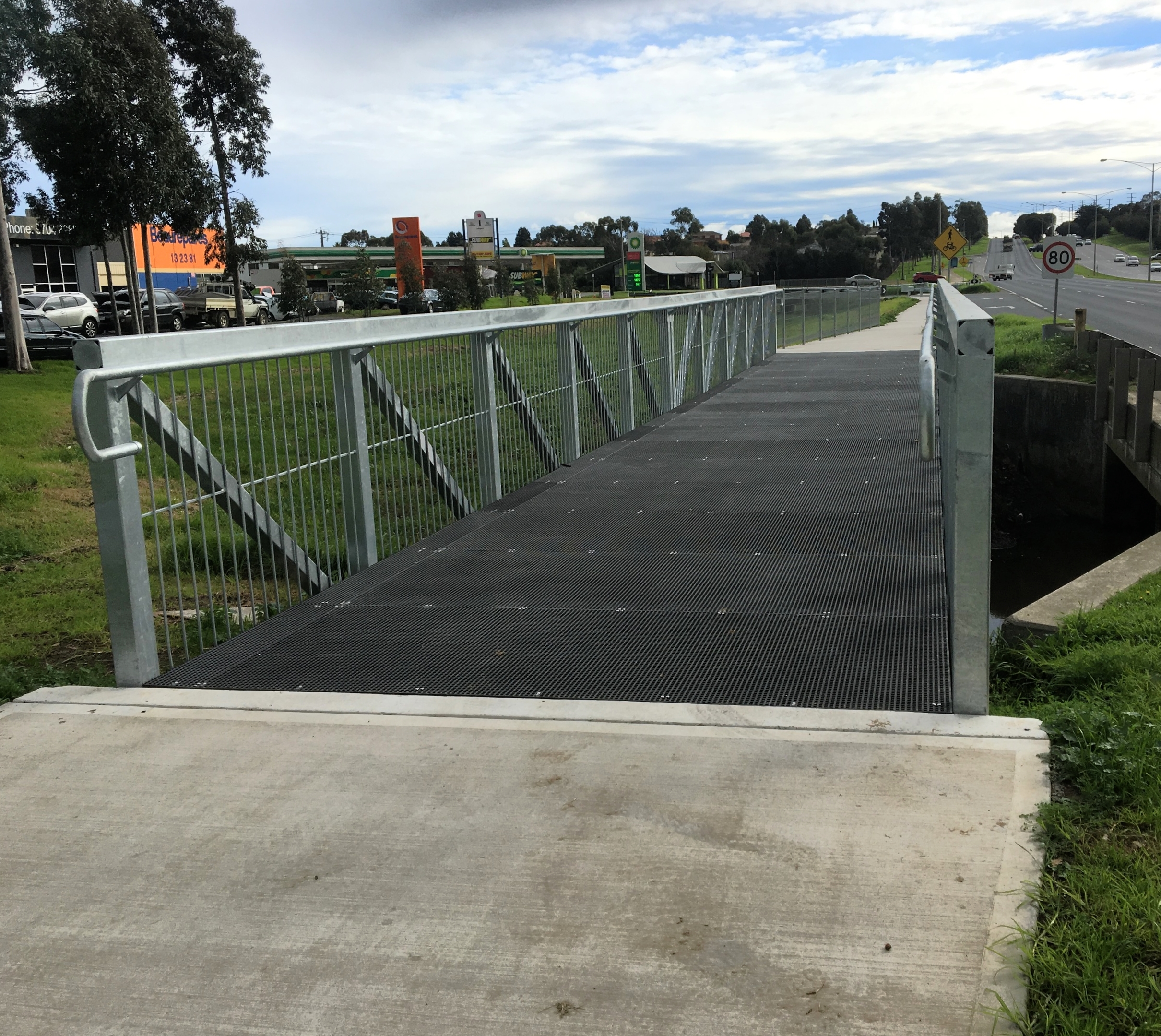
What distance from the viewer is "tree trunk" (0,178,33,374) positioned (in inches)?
993

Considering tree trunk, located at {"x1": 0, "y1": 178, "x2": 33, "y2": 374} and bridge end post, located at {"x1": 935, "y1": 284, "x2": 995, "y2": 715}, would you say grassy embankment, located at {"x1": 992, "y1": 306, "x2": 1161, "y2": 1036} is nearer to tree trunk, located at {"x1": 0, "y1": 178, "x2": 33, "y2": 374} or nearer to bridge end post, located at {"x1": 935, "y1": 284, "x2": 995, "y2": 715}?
bridge end post, located at {"x1": 935, "y1": 284, "x2": 995, "y2": 715}

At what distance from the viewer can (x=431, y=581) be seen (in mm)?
5809

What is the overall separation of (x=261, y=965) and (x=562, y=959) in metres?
0.65

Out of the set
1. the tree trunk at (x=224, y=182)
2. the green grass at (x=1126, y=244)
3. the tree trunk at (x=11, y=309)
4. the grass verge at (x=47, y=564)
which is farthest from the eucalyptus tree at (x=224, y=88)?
the green grass at (x=1126, y=244)

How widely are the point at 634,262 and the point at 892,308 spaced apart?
159ft

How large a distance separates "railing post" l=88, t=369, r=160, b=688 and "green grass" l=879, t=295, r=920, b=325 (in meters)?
38.7

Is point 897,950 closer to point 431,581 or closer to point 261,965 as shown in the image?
point 261,965

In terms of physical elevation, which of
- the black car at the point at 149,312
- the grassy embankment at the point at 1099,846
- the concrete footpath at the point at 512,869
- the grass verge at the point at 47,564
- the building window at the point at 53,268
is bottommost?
the grass verge at the point at 47,564

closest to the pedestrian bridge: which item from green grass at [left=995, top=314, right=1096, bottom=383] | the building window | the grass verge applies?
the grass verge

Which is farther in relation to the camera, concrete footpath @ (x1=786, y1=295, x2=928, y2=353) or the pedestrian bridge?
concrete footpath @ (x1=786, y1=295, x2=928, y2=353)

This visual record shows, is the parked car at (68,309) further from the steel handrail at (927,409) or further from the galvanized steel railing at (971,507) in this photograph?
the galvanized steel railing at (971,507)

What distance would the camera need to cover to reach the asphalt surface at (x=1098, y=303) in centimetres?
3212

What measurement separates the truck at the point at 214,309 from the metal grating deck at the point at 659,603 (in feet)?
131

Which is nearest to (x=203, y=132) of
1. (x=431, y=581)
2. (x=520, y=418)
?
(x=520, y=418)
